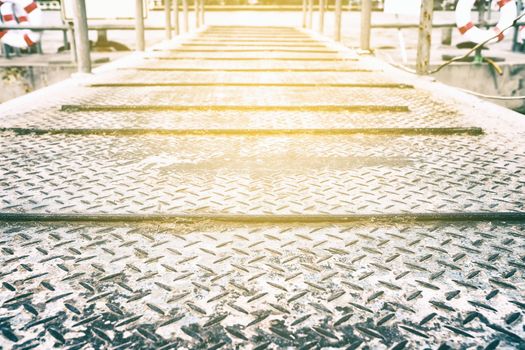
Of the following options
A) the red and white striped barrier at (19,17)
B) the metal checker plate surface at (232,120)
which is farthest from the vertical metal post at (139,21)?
the metal checker plate surface at (232,120)

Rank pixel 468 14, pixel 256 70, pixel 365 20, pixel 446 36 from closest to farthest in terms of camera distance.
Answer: pixel 256 70 → pixel 468 14 → pixel 365 20 → pixel 446 36

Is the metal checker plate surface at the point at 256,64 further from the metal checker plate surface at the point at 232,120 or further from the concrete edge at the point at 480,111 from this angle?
the metal checker plate surface at the point at 232,120

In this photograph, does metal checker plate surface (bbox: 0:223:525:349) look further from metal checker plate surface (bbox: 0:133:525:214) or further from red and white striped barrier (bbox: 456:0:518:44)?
red and white striped barrier (bbox: 456:0:518:44)

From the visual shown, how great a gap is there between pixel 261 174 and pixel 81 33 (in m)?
4.44

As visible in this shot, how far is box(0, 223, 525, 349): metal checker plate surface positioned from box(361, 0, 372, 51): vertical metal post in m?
7.60

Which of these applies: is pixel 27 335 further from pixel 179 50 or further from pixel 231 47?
pixel 231 47

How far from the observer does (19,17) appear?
10.6m

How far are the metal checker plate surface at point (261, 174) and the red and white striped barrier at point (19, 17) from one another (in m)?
8.16

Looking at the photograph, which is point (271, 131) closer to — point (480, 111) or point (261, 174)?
point (261, 174)

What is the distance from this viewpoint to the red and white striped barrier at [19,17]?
33.5ft

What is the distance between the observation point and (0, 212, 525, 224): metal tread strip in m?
2.30

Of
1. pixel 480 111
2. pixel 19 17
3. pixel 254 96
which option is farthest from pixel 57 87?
pixel 19 17

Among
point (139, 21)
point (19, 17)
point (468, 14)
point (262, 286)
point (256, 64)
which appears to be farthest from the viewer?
point (19, 17)

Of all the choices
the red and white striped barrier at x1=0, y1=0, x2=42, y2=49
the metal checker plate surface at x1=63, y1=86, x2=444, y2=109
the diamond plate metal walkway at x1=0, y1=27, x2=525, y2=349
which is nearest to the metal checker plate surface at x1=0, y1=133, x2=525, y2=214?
the diamond plate metal walkway at x1=0, y1=27, x2=525, y2=349
